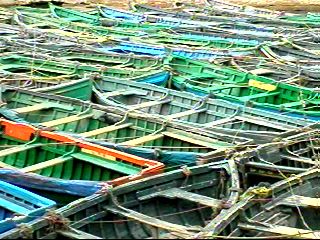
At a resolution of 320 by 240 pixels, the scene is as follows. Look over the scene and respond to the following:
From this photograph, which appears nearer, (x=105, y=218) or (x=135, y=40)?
(x=105, y=218)

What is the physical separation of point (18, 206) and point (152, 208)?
6.14ft

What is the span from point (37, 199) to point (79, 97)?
6.44 metres

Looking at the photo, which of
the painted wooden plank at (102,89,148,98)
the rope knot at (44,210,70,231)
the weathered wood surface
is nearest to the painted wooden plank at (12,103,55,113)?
the painted wooden plank at (102,89,148,98)

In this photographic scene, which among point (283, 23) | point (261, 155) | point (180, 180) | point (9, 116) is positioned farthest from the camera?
point (283, 23)

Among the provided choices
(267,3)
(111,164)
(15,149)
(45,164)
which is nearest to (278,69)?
(111,164)

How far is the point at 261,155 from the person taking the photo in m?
12.3

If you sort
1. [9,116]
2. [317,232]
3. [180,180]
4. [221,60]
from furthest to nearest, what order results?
[221,60] < [9,116] < [180,180] < [317,232]

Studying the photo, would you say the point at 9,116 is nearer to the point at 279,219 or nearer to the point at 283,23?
the point at 279,219

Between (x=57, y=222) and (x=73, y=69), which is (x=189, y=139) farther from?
(x=73, y=69)

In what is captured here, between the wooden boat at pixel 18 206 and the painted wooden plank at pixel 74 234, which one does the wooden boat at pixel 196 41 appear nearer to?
the wooden boat at pixel 18 206

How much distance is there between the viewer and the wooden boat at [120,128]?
41.4 ft

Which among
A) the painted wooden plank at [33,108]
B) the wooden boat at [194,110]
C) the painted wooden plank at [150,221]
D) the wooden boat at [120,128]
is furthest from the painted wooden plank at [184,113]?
the painted wooden plank at [150,221]

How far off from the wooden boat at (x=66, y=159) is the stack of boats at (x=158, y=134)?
2 cm

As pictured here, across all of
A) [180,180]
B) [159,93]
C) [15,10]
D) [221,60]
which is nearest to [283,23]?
[221,60]
